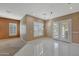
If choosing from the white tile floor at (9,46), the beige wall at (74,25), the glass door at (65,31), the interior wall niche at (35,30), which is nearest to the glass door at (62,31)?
the glass door at (65,31)

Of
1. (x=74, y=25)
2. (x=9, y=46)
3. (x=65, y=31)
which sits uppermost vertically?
(x=74, y=25)

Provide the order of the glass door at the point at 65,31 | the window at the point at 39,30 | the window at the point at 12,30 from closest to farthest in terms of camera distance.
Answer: the window at the point at 39,30, the window at the point at 12,30, the glass door at the point at 65,31

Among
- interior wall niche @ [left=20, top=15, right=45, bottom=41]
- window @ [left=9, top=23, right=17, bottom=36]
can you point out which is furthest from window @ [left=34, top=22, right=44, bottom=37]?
window @ [left=9, top=23, right=17, bottom=36]

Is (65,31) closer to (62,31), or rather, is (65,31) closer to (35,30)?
(62,31)

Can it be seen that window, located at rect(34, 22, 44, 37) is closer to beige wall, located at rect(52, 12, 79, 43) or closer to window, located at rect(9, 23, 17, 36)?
beige wall, located at rect(52, 12, 79, 43)

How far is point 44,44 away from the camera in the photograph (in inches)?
193

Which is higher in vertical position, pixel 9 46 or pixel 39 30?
pixel 39 30

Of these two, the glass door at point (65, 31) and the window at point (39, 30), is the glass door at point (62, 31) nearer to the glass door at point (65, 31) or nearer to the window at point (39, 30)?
the glass door at point (65, 31)

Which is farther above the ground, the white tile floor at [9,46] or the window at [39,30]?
the window at [39,30]

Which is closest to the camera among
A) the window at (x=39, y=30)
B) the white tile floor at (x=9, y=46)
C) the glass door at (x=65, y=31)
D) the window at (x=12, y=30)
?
the white tile floor at (x=9, y=46)

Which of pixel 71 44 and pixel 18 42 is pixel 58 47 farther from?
pixel 18 42

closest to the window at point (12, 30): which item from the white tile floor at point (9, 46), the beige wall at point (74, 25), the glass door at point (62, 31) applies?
the white tile floor at point (9, 46)

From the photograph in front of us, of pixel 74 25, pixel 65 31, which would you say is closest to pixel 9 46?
pixel 65 31

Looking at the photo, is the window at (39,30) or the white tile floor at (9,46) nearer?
the white tile floor at (9,46)
